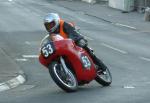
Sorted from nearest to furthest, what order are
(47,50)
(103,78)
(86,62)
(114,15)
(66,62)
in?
(47,50) < (66,62) < (86,62) < (103,78) < (114,15)

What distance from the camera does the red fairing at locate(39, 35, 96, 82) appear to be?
1249 cm

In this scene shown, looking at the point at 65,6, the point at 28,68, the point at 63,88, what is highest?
the point at 63,88

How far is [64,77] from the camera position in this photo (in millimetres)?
12430

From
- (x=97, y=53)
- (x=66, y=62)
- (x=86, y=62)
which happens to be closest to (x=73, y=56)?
(x=66, y=62)

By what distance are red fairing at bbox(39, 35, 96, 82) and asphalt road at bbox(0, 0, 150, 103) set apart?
0.32 m

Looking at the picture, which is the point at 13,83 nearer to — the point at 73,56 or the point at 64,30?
the point at 64,30

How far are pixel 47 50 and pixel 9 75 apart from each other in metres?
3.27

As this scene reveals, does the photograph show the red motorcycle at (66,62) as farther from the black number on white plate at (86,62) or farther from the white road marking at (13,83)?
the white road marking at (13,83)

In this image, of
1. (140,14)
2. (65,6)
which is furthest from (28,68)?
(65,6)

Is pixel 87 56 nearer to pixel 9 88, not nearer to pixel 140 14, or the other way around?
pixel 9 88

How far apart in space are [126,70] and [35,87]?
3.32m

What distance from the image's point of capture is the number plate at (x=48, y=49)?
1246 centimetres

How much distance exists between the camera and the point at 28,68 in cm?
1772

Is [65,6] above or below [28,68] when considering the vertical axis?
below
